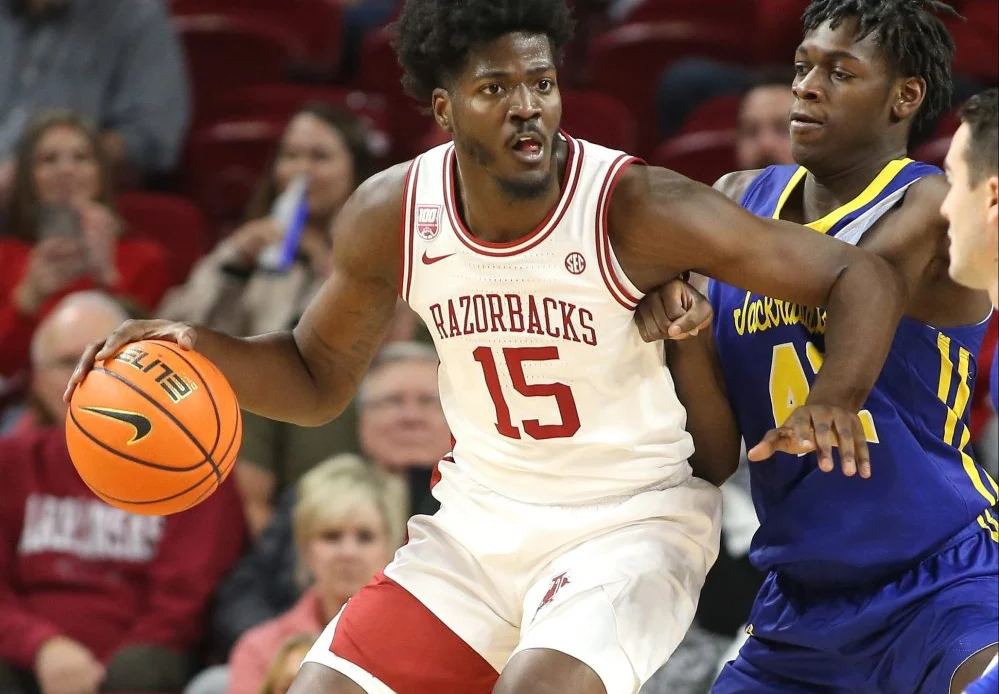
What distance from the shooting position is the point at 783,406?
3.70 m

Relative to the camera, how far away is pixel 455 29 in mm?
3525

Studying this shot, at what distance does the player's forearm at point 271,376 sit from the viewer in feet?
12.6

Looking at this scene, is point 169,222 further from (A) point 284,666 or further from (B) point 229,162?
(A) point 284,666

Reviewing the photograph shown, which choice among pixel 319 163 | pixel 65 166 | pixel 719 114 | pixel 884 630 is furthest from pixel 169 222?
pixel 884 630

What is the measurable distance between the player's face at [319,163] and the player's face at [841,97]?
354cm

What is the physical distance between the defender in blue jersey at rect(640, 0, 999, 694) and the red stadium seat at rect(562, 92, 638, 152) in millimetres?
3515

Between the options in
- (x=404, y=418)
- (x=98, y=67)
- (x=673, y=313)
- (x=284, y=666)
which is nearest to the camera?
(x=673, y=313)

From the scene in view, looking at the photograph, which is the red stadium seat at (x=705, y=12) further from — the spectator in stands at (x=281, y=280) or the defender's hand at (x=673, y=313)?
the defender's hand at (x=673, y=313)

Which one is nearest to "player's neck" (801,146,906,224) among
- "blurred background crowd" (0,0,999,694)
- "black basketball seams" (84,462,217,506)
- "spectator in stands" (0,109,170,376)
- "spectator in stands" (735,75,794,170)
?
"black basketball seams" (84,462,217,506)

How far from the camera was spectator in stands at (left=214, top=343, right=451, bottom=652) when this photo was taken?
5973mm

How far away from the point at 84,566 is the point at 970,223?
4.14 metres

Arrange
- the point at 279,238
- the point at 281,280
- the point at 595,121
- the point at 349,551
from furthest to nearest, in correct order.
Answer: the point at 595,121
the point at 279,238
the point at 281,280
the point at 349,551

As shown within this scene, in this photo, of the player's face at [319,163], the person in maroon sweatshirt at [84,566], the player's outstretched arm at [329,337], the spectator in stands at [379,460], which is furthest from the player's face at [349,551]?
the player's face at [319,163]

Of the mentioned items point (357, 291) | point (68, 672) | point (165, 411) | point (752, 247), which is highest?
point (752, 247)
